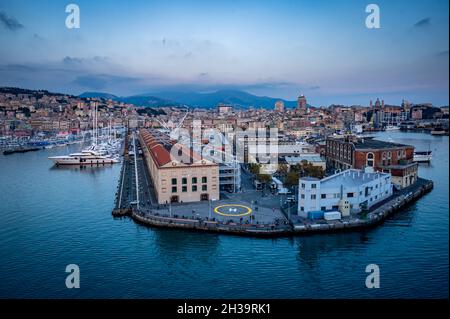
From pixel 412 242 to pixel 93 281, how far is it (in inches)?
214

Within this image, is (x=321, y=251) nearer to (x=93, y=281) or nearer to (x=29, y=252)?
(x=93, y=281)

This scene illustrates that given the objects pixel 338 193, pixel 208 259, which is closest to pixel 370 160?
pixel 338 193

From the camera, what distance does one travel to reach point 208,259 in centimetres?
620

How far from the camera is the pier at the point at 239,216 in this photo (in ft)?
23.6

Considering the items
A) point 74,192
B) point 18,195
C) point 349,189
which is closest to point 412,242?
point 349,189

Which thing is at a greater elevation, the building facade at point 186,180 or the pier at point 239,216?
the building facade at point 186,180

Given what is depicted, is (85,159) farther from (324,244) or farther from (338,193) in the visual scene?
(324,244)

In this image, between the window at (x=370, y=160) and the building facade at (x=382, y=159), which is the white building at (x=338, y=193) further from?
the window at (x=370, y=160)

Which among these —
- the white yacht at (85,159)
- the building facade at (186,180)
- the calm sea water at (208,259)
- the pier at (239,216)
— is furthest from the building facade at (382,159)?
the white yacht at (85,159)

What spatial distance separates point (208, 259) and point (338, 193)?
3.29m

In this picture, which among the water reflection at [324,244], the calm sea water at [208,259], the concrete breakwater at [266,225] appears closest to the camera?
the calm sea water at [208,259]

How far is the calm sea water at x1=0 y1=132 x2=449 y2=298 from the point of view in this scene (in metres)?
5.19

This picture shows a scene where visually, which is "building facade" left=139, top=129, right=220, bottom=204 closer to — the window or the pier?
the pier

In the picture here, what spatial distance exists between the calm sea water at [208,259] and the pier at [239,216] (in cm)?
19
